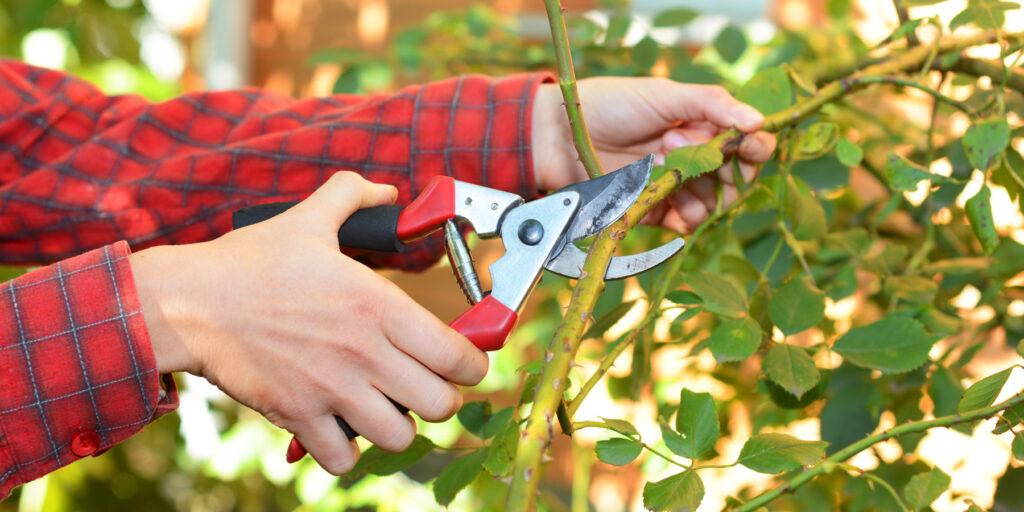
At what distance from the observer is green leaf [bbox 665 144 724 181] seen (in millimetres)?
634

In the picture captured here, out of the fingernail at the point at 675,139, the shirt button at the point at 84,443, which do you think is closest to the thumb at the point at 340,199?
the shirt button at the point at 84,443

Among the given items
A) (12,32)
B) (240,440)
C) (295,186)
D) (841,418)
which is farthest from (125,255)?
(12,32)

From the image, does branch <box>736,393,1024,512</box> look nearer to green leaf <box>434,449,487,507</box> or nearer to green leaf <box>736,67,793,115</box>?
green leaf <box>434,449,487,507</box>

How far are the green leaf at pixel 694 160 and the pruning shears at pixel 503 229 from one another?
0.06ft

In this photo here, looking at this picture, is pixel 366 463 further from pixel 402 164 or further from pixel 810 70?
pixel 810 70

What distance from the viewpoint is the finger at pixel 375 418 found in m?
0.61

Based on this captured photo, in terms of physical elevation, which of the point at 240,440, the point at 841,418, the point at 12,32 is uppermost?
the point at 12,32

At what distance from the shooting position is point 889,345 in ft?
2.04

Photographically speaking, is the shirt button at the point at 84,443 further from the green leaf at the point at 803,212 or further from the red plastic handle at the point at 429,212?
the green leaf at the point at 803,212

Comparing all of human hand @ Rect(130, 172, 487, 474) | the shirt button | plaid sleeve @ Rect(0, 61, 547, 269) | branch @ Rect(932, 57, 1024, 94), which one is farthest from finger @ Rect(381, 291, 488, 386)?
branch @ Rect(932, 57, 1024, 94)

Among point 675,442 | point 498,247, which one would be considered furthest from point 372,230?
point 498,247

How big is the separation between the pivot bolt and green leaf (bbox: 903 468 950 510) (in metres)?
0.28

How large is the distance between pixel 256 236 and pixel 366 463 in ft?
0.59

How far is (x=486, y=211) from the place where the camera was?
67 centimetres
